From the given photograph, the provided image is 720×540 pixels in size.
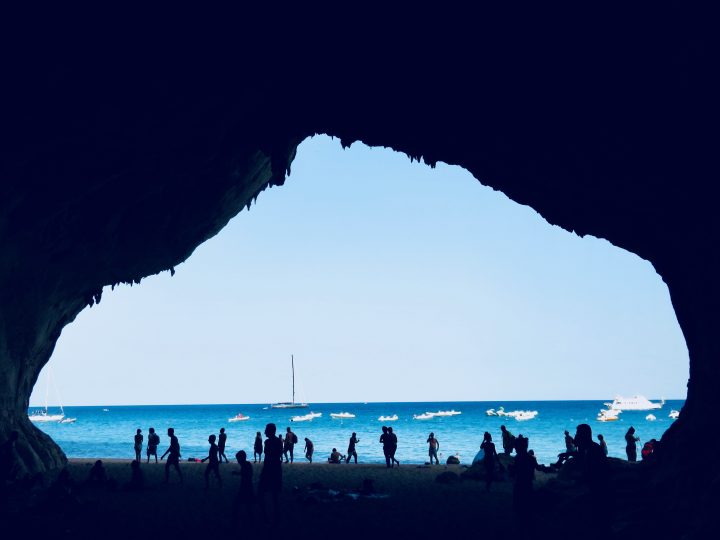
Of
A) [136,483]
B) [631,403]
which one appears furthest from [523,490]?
[631,403]

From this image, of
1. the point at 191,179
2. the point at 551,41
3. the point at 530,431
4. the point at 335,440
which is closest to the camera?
the point at 551,41

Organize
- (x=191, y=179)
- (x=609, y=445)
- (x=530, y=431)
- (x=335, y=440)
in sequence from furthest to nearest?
(x=530, y=431)
(x=335, y=440)
(x=609, y=445)
(x=191, y=179)

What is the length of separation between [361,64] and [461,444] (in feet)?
213

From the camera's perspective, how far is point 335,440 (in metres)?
78.4

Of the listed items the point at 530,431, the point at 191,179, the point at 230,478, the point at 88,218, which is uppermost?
the point at 191,179

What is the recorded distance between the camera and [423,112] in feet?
49.2

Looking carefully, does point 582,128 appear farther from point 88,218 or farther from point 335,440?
point 335,440

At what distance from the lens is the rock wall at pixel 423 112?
39.2ft

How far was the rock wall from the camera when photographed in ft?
39.2

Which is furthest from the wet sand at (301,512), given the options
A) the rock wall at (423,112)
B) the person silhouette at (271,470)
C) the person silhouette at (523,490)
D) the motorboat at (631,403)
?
the motorboat at (631,403)

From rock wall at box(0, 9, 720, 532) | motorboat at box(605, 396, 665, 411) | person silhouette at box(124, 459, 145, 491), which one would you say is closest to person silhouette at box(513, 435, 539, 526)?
rock wall at box(0, 9, 720, 532)

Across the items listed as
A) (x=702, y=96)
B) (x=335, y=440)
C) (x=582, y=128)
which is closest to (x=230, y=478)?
(x=582, y=128)

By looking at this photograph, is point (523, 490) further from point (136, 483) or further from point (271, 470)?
point (136, 483)

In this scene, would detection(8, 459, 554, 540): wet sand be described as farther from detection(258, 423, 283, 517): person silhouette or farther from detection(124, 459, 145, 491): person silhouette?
detection(258, 423, 283, 517): person silhouette
